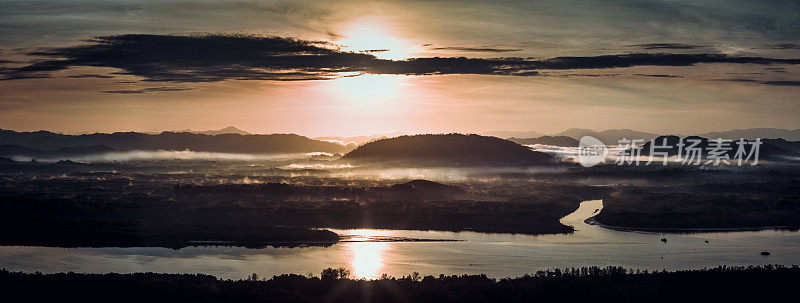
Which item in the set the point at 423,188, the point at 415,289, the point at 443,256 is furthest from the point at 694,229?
the point at 415,289

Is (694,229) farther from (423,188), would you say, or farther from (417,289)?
(417,289)

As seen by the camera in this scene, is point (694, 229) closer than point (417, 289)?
No

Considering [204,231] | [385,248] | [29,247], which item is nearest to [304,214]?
[204,231]

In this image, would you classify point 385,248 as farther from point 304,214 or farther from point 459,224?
point 304,214

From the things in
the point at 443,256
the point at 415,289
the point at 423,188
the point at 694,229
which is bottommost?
the point at 443,256

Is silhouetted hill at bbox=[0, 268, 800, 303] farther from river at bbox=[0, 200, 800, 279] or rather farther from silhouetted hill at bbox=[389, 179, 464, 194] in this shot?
silhouetted hill at bbox=[389, 179, 464, 194]

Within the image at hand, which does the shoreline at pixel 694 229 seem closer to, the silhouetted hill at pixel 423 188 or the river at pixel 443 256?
the river at pixel 443 256
